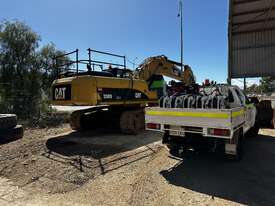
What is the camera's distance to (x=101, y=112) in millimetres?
12430

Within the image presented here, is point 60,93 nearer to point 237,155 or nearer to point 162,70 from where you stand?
point 162,70

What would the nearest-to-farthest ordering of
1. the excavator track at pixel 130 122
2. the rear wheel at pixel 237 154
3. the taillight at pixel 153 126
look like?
the rear wheel at pixel 237 154
the taillight at pixel 153 126
the excavator track at pixel 130 122

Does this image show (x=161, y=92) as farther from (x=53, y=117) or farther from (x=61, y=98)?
(x=53, y=117)

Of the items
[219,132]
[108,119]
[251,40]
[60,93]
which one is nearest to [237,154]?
[219,132]

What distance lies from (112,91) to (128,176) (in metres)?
4.87

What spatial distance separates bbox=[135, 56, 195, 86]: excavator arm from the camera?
11953 mm

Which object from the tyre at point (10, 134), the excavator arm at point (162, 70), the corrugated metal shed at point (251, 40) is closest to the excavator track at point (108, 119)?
the excavator arm at point (162, 70)

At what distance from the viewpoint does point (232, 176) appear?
5.71m

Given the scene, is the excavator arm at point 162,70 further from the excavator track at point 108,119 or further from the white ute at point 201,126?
the white ute at point 201,126

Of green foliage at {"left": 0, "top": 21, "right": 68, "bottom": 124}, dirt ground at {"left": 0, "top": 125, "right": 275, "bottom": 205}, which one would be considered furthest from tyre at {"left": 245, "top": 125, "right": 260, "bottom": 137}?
green foliage at {"left": 0, "top": 21, "right": 68, "bottom": 124}

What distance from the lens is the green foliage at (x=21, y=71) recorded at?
18.4 m

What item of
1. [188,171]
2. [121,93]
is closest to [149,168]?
[188,171]

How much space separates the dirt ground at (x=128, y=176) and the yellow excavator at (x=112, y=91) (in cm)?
192

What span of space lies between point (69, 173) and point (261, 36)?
16.8 metres
